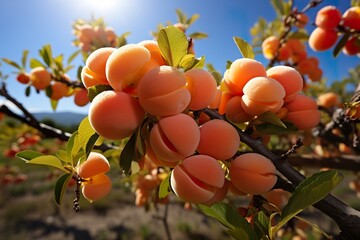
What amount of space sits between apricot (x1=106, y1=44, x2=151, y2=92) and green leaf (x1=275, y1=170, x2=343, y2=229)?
1.09 ft

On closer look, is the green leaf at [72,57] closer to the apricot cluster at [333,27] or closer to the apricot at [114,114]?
the apricot at [114,114]

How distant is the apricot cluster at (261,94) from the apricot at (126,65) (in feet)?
0.68

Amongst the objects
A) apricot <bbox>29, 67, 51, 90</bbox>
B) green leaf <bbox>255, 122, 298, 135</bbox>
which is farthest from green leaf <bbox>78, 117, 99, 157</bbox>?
apricot <bbox>29, 67, 51, 90</bbox>

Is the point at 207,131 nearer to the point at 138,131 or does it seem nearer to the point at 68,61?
the point at 138,131

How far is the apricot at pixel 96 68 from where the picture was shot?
0.48 metres

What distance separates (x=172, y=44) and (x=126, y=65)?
0.31ft

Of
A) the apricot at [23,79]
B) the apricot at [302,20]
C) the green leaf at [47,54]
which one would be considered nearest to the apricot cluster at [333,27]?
the apricot at [302,20]

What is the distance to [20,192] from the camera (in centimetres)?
703

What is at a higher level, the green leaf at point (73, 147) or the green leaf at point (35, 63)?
the green leaf at point (35, 63)

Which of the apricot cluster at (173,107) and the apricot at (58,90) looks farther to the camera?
the apricot at (58,90)

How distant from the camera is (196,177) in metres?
0.46

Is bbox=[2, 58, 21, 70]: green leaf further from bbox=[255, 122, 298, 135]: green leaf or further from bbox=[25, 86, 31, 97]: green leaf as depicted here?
bbox=[255, 122, 298, 135]: green leaf

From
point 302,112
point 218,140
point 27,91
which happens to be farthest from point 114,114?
point 27,91

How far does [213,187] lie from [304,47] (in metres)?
1.14
